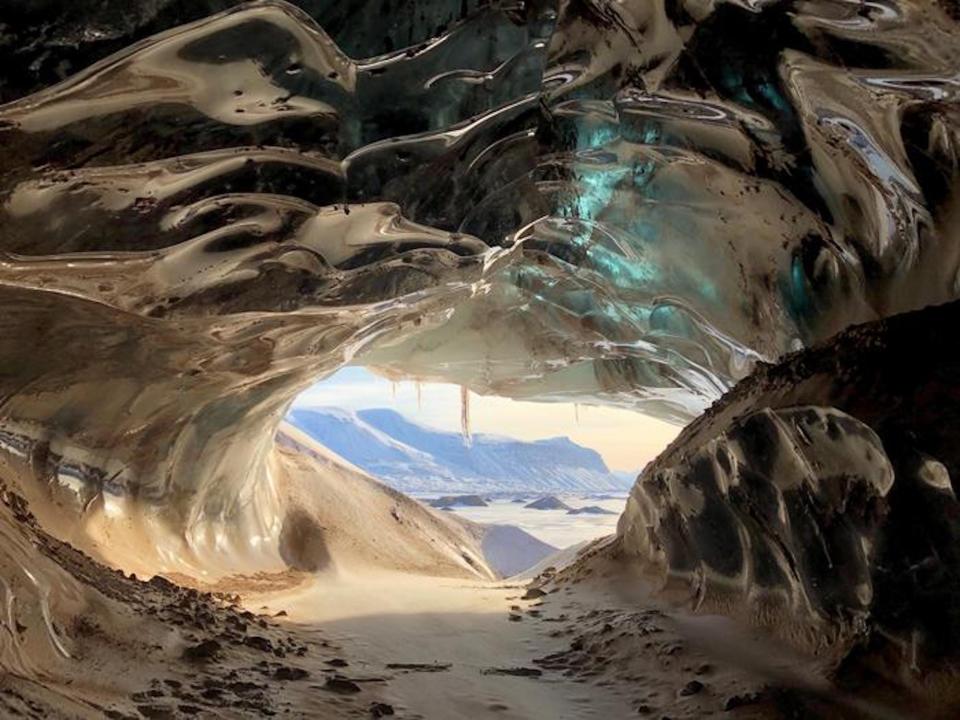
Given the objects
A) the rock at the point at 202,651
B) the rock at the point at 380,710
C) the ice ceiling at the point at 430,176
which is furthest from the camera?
the rock at the point at 202,651

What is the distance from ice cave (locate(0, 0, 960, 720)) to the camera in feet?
6.97

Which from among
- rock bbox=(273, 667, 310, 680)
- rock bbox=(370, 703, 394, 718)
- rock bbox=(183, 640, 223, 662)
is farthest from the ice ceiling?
rock bbox=(370, 703, 394, 718)

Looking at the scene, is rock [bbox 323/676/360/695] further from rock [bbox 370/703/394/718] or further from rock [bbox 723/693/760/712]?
rock [bbox 723/693/760/712]

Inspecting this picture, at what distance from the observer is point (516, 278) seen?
485cm

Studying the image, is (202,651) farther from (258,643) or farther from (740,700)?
(740,700)

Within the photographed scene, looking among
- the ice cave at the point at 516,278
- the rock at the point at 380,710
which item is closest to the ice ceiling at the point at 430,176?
the ice cave at the point at 516,278

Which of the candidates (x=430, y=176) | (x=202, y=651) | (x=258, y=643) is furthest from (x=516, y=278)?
(x=202, y=651)

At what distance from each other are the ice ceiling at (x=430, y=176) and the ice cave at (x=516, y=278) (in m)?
0.01

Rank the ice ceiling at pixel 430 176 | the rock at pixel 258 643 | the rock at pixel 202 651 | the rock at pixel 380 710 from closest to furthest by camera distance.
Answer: the ice ceiling at pixel 430 176 → the rock at pixel 380 710 → the rock at pixel 202 651 → the rock at pixel 258 643

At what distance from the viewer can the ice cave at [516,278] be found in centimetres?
212

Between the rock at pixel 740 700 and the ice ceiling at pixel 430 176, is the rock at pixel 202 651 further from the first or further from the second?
the rock at pixel 740 700

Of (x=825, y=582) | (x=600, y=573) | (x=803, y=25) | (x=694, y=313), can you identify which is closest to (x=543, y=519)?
(x=600, y=573)

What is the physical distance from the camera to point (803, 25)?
214 cm

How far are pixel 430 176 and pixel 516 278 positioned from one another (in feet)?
6.87
